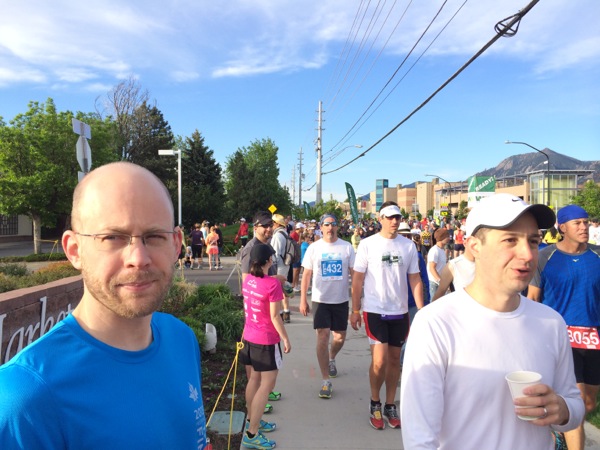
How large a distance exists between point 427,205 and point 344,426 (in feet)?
423

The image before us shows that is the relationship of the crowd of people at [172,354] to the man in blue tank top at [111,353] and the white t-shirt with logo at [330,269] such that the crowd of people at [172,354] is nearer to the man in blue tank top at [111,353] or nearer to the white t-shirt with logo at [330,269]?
the man in blue tank top at [111,353]

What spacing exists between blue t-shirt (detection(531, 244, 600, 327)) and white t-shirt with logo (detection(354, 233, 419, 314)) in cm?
124

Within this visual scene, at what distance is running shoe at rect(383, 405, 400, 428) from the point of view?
4.34m

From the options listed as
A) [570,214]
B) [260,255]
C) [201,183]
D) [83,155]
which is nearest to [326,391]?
[260,255]

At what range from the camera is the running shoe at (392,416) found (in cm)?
434

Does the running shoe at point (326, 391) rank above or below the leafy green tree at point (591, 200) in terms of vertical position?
below

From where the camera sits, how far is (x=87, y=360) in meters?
1.21

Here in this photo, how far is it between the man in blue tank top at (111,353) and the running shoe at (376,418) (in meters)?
3.28

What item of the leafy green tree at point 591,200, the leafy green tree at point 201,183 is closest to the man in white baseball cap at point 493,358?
the leafy green tree at point 201,183

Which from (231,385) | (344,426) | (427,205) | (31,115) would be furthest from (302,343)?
(427,205)

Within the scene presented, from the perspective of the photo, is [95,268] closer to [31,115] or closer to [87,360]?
[87,360]

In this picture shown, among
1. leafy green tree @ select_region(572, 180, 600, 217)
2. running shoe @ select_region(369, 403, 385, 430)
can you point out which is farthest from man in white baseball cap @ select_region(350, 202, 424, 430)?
leafy green tree @ select_region(572, 180, 600, 217)

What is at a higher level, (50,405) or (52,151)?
(52,151)

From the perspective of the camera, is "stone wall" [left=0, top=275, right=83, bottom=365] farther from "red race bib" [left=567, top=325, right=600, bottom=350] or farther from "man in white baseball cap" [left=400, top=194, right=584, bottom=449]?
"red race bib" [left=567, top=325, right=600, bottom=350]
